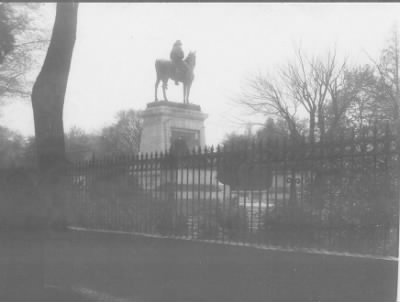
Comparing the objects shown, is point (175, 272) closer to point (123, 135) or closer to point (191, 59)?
point (191, 59)

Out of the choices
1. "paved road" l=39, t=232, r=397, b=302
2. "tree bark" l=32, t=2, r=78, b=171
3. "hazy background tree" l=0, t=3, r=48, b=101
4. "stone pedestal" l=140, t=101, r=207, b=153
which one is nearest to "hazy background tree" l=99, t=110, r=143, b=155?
"stone pedestal" l=140, t=101, r=207, b=153

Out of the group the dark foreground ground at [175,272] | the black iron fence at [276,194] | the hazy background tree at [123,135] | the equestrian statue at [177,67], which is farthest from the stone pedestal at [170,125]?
the dark foreground ground at [175,272]

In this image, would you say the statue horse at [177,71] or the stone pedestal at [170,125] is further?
the stone pedestal at [170,125]

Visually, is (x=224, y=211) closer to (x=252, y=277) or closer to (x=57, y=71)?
(x=252, y=277)

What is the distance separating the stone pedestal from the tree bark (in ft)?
11.8

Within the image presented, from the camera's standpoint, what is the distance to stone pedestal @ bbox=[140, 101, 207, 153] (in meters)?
10.9

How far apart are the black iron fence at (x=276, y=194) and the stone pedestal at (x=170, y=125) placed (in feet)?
14.7

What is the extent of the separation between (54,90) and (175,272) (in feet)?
12.8

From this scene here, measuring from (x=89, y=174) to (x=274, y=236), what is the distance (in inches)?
145

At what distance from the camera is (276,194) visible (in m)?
4.49

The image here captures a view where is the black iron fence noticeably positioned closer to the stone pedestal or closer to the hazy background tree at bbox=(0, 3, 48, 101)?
the hazy background tree at bbox=(0, 3, 48, 101)

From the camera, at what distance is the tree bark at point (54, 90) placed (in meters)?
7.28

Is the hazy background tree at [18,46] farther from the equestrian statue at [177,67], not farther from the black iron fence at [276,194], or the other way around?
the black iron fence at [276,194]

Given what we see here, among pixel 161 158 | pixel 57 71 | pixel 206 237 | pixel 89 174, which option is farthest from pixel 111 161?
pixel 206 237
